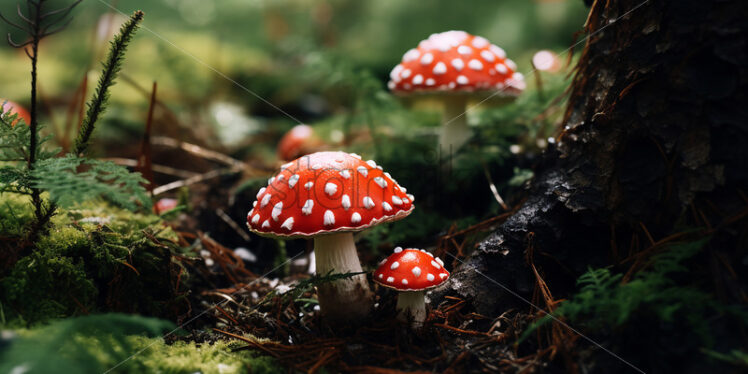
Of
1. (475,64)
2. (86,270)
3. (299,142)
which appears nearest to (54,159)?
(86,270)

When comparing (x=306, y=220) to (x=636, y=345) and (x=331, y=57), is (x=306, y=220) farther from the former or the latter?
(x=331, y=57)

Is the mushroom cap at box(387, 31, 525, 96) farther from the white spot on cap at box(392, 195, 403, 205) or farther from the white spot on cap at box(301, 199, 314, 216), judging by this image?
the white spot on cap at box(301, 199, 314, 216)

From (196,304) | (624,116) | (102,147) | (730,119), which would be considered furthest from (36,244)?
(102,147)

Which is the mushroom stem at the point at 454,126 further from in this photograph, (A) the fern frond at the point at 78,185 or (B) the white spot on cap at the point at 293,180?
(A) the fern frond at the point at 78,185

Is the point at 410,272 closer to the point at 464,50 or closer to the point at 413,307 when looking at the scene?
the point at 413,307

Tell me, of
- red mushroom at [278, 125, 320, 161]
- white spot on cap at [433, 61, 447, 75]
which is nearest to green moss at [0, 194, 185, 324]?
white spot on cap at [433, 61, 447, 75]
